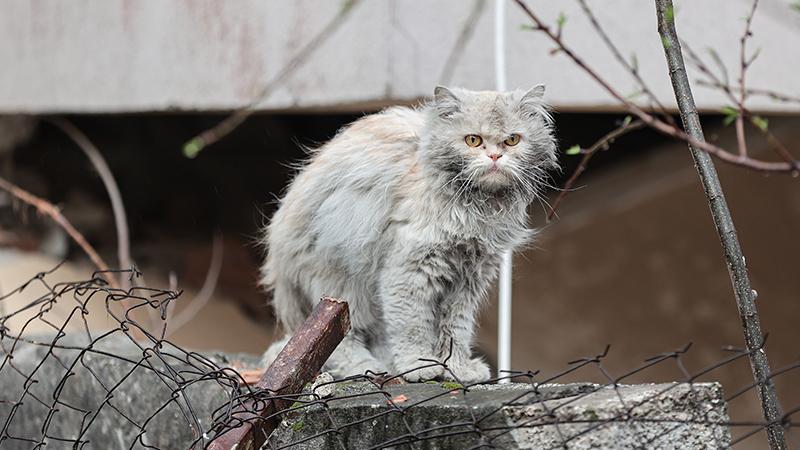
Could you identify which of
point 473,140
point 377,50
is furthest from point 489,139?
point 377,50

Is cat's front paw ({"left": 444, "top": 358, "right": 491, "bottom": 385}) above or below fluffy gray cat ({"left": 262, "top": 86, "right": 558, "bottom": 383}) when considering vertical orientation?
below

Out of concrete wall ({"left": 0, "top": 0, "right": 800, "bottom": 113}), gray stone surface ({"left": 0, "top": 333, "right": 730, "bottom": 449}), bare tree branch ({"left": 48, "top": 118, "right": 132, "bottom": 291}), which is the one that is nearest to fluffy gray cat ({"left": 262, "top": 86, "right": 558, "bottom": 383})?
gray stone surface ({"left": 0, "top": 333, "right": 730, "bottom": 449})

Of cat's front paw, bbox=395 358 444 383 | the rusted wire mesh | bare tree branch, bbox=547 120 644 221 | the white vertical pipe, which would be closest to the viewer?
the rusted wire mesh

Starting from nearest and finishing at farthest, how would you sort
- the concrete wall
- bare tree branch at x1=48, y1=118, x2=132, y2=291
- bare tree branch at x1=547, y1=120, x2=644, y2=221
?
bare tree branch at x1=547, y1=120, x2=644, y2=221, the concrete wall, bare tree branch at x1=48, y1=118, x2=132, y2=291

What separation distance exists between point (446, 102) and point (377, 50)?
133 cm

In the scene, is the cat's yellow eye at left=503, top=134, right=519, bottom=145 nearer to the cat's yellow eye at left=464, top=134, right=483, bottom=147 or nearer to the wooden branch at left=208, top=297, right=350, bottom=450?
the cat's yellow eye at left=464, top=134, right=483, bottom=147

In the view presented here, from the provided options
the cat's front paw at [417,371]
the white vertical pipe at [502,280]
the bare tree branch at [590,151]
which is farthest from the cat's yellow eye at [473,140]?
the white vertical pipe at [502,280]

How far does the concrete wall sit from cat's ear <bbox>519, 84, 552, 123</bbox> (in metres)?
1.13

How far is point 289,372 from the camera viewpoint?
230cm

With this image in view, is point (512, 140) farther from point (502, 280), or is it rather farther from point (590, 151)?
point (502, 280)

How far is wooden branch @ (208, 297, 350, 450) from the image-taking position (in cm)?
217

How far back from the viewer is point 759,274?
20.5ft

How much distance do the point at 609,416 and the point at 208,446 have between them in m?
0.75

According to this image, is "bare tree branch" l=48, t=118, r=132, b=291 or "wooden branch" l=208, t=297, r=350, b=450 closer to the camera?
"wooden branch" l=208, t=297, r=350, b=450
